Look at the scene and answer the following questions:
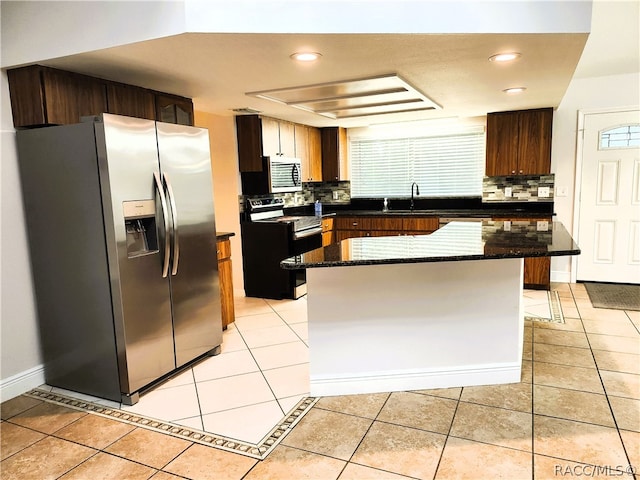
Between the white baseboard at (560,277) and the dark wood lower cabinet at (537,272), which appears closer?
the dark wood lower cabinet at (537,272)

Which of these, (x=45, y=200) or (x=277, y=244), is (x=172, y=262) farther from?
(x=277, y=244)

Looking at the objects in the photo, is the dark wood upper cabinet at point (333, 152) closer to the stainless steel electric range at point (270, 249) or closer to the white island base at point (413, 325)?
the stainless steel electric range at point (270, 249)

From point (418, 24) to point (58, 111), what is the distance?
2.16m

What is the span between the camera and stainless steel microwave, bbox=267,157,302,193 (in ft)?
15.8

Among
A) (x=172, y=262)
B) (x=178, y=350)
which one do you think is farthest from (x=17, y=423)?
(x=172, y=262)

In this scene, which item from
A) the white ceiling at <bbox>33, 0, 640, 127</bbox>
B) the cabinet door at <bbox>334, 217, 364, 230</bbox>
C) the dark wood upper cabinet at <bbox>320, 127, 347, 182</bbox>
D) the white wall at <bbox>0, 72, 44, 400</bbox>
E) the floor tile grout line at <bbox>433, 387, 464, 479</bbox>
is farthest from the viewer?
the dark wood upper cabinet at <bbox>320, 127, 347, 182</bbox>

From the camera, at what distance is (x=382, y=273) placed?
2576mm

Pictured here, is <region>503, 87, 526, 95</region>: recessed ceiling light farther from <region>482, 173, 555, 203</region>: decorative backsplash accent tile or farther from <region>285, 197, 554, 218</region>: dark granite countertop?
<region>482, 173, 555, 203</region>: decorative backsplash accent tile

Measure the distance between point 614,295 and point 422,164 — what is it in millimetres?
2733

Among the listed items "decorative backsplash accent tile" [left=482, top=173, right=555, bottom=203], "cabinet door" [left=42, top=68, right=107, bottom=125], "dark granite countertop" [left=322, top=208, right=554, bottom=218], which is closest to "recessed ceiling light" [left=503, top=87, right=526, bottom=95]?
"dark granite countertop" [left=322, top=208, right=554, bottom=218]

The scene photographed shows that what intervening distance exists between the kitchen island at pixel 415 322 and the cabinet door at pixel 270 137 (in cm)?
239

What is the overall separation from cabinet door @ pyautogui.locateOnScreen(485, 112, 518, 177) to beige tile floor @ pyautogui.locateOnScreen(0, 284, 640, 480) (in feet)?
9.26

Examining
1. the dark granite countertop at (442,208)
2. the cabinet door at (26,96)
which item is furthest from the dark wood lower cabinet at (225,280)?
the dark granite countertop at (442,208)

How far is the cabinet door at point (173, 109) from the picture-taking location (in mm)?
3377
